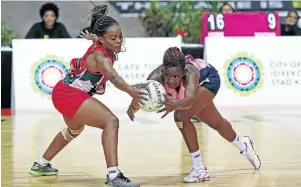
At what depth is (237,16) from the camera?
1365 cm

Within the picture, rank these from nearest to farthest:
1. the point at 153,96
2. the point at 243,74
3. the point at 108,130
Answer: the point at 153,96 < the point at 108,130 < the point at 243,74

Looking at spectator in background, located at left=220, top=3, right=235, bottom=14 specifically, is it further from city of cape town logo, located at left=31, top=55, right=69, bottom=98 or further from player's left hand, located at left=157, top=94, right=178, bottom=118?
player's left hand, located at left=157, top=94, right=178, bottom=118

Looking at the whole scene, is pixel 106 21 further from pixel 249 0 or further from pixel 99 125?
pixel 249 0

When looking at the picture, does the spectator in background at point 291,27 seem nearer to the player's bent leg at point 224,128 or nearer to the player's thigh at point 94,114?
the player's bent leg at point 224,128

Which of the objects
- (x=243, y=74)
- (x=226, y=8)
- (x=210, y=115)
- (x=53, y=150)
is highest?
(x=226, y=8)

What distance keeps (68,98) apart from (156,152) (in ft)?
6.99

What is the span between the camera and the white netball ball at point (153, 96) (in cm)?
608

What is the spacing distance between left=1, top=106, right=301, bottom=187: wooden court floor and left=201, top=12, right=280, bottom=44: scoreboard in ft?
6.34

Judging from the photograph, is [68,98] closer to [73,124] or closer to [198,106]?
[73,124]

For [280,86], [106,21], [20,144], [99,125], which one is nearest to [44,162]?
[99,125]

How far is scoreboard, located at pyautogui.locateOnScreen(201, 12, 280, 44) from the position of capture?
13578 mm

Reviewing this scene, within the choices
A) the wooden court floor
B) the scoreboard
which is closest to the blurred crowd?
the wooden court floor

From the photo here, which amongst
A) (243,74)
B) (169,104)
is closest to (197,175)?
(169,104)

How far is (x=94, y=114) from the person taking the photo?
645cm
